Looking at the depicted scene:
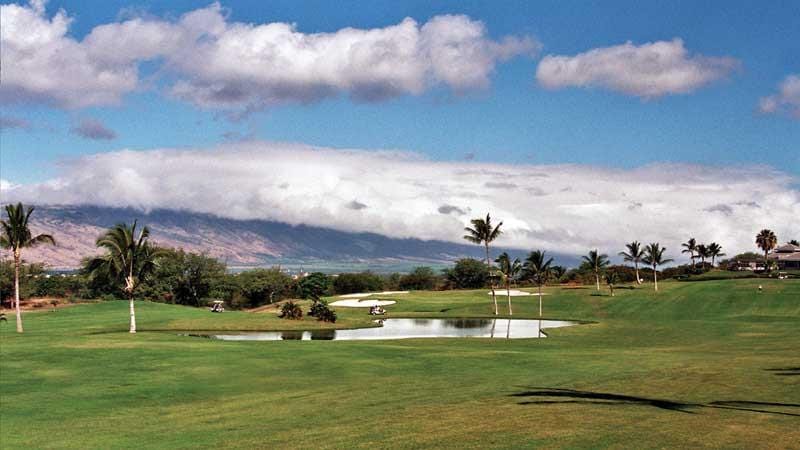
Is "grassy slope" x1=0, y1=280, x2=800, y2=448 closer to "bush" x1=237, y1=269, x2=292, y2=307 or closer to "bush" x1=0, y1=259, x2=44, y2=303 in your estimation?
"bush" x1=0, y1=259, x2=44, y2=303

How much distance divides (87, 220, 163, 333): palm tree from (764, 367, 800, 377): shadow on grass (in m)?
50.1

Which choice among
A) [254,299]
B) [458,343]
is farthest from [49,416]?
[254,299]

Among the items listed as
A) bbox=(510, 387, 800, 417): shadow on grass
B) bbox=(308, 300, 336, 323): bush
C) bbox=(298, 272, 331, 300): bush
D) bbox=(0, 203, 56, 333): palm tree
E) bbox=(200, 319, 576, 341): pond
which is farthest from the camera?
bbox=(298, 272, 331, 300): bush

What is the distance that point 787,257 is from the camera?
188 m

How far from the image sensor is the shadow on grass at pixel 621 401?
20.4m

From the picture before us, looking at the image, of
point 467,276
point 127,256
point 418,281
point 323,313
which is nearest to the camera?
point 127,256

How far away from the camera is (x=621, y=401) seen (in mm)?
22219

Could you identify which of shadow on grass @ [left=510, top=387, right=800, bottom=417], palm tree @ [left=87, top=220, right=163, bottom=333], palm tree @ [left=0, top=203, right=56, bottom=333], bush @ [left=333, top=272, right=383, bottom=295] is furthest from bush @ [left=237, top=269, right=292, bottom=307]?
shadow on grass @ [left=510, top=387, right=800, bottom=417]

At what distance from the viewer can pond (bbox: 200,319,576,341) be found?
204 feet

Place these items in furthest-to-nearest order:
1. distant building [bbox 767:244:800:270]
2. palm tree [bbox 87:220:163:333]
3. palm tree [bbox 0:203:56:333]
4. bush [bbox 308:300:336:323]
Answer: distant building [bbox 767:244:800:270] → bush [bbox 308:300:336:323] → palm tree [bbox 0:203:56:333] → palm tree [bbox 87:220:163:333]

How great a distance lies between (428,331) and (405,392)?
41395 mm

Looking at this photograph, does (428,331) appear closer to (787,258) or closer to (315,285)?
(315,285)

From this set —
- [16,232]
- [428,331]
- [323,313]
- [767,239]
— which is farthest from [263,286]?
[767,239]

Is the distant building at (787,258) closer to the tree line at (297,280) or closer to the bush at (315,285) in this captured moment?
the tree line at (297,280)
